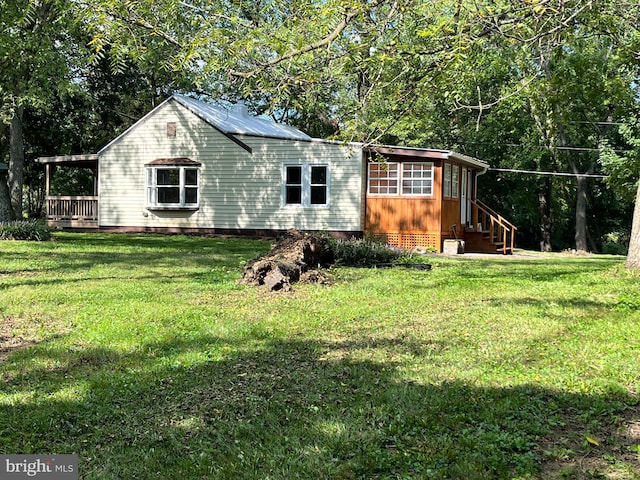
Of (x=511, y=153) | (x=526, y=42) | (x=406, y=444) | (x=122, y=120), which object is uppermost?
(x=122, y=120)

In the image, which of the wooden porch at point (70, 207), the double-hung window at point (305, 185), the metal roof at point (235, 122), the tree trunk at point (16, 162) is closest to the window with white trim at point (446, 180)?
the double-hung window at point (305, 185)

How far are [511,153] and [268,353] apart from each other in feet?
75.2

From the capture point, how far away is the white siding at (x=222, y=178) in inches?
704

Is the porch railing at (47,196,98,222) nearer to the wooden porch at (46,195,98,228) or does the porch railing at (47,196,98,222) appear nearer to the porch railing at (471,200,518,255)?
the wooden porch at (46,195,98,228)

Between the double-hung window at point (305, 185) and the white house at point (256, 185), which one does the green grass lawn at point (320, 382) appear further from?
the double-hung window at point (305, 185)

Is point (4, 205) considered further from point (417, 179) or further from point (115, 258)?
point (417, 179)

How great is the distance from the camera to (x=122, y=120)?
1211 inches

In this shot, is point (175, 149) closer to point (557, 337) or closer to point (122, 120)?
point (122, 120)

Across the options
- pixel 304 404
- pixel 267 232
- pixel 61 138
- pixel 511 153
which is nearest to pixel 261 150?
pixel 267 232

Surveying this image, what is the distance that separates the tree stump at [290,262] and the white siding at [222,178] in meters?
7.47

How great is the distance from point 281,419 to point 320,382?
0.70 m

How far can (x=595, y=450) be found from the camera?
3.03 metres

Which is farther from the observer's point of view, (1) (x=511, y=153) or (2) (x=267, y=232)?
(1) (x=511, y=153)

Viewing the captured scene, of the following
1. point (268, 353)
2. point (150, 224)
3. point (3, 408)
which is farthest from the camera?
point (150, 224)
